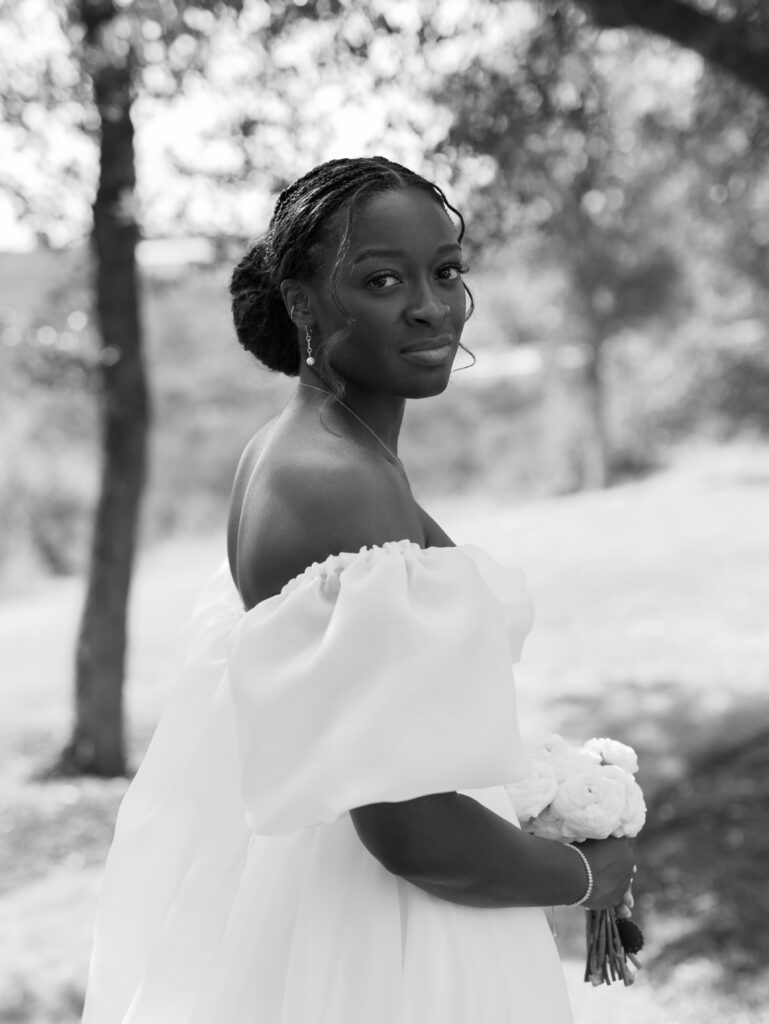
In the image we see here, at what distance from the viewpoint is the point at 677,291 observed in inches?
779

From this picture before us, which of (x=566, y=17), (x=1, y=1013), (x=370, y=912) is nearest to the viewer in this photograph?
(x=370, y=912)

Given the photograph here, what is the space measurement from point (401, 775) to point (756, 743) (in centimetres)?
584

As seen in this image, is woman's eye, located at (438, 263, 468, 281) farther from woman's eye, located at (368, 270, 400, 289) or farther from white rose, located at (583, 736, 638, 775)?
white rose, located at (583, 736, 638, 775)

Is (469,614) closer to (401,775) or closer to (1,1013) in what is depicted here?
(401,775)

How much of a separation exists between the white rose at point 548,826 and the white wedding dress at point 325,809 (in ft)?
0.33

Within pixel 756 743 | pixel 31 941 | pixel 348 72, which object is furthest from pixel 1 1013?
pixel 756 743

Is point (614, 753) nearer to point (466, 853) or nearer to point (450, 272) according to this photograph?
point (466, 853)

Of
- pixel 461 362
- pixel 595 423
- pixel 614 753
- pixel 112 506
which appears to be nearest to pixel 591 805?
pixel 614 753

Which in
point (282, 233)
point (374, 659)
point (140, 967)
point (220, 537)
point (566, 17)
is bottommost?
point (220, 537)

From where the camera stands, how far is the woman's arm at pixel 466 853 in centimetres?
135

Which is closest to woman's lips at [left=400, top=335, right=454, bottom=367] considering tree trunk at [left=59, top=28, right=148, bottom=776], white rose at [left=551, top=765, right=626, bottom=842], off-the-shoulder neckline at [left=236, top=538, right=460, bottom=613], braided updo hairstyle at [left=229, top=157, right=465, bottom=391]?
braided updo hairstyle at [left=229, top=157, right=465, bottom=391]

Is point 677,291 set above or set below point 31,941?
above

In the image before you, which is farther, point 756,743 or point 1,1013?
point 756,743

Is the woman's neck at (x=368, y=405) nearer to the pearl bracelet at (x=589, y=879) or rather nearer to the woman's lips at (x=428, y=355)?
the woman's lips at (x=428, y=355)
